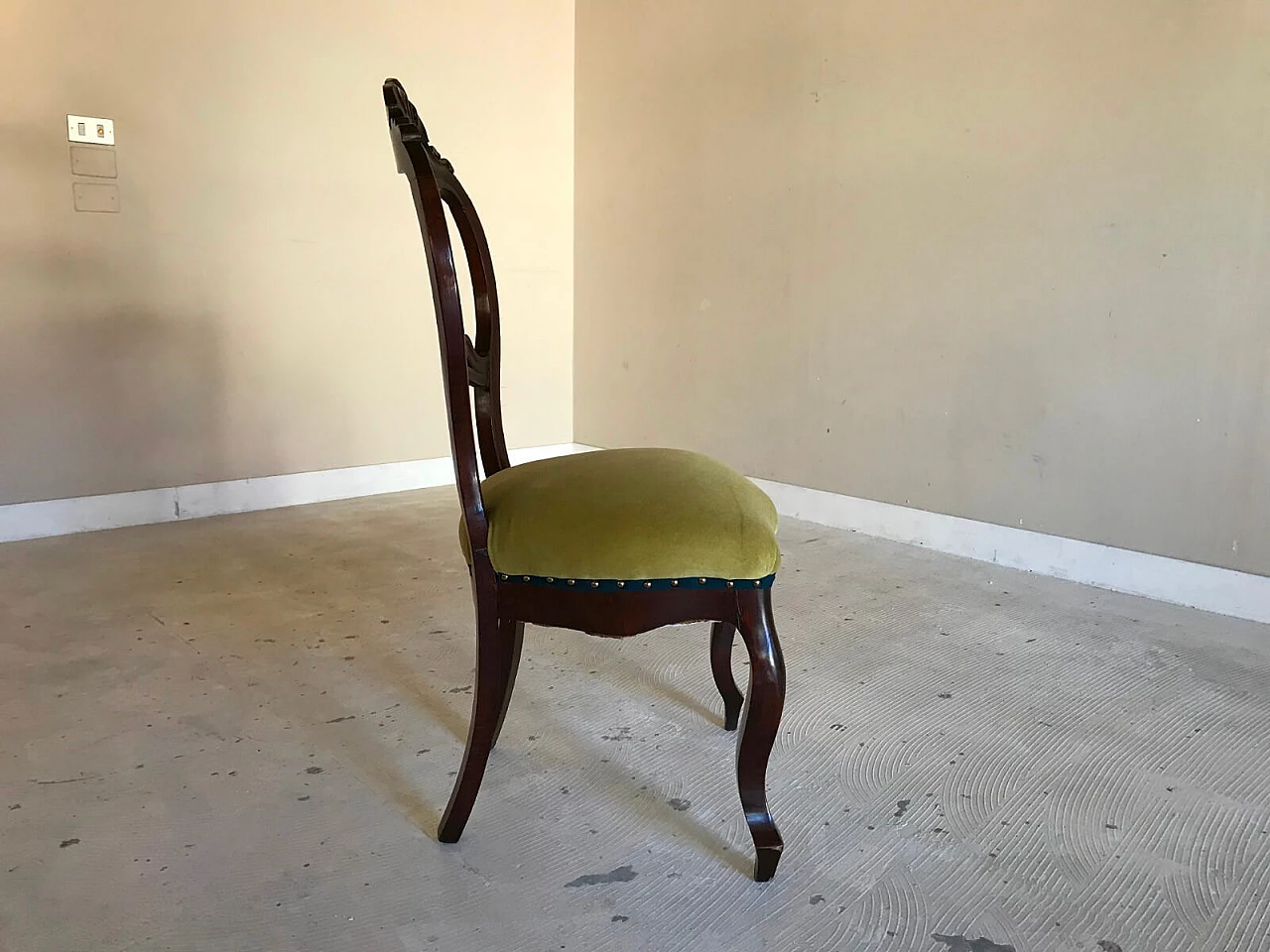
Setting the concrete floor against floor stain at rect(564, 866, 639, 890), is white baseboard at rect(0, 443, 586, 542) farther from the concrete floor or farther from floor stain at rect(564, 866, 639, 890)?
floor stain at rect(564, 866, 639, 890)

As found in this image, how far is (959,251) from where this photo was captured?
2.80 meters

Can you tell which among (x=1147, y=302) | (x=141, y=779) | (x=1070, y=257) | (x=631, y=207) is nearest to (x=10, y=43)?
(x=631, y=207)

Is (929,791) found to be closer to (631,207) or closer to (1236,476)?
(1236,476)

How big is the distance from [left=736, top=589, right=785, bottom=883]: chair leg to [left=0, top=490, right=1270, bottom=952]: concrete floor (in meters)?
0.07

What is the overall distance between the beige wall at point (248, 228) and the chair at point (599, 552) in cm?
222

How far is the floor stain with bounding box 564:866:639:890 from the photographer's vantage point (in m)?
1.19

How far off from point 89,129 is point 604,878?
2929 mm

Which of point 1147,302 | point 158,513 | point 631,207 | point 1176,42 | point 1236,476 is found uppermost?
point 1176,42

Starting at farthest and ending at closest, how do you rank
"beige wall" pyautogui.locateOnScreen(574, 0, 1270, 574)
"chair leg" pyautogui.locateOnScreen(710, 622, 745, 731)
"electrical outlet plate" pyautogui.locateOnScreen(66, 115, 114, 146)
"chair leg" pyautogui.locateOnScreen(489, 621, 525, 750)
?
"electrical outlet plate" pyautogui.locateOnScreen(66, 115, 114, 146) → "beige wall" pyautogui.locateOnScreen(574, 0, 1270, 574) → "chair leg" pyautogui.locateOnScreen(710, 622, 745, 731) → "chair leg" pyautogui.locateOnScreen(489, 621, 525, 750)

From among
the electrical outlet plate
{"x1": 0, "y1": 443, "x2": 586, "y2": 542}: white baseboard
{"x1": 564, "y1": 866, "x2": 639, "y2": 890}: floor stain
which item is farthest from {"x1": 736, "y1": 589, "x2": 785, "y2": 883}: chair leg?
the electrical outlet plate

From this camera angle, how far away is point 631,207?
3.90 metres

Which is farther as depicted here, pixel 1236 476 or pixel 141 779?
pixel 1236 476

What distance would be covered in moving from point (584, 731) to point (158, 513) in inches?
88.8

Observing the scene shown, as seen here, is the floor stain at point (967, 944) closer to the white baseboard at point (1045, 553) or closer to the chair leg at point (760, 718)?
the chair leg at point (760, 718)
